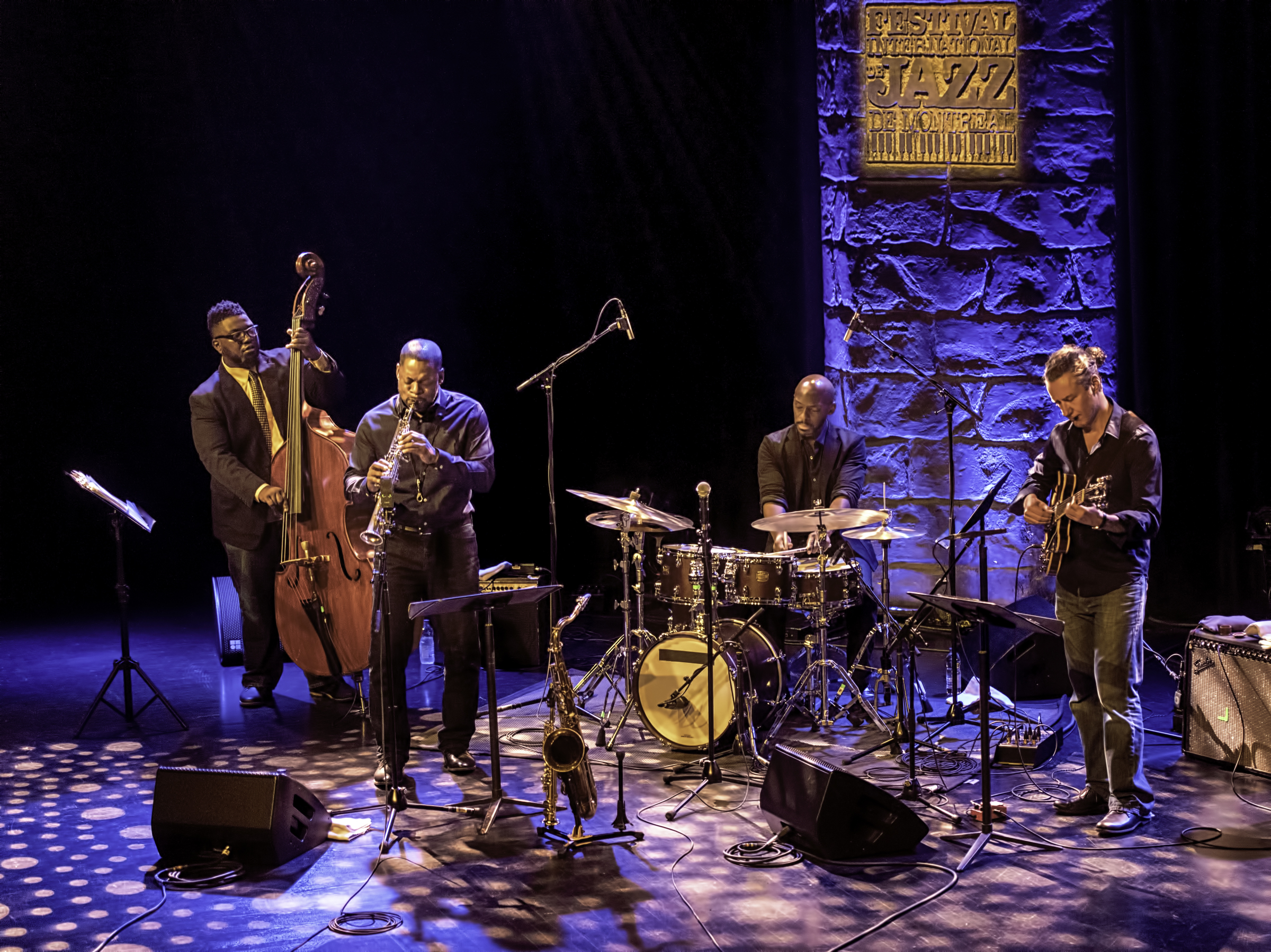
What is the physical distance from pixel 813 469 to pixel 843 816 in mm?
2893

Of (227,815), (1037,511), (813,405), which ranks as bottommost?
(227,815)

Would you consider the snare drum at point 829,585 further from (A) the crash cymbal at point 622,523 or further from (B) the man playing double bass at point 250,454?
(B) the man playing double bass at point 250,454

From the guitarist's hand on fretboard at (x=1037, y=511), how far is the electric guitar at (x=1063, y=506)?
16 millimetres

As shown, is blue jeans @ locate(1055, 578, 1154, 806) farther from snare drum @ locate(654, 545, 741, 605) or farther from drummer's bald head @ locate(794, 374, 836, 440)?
drummer's bald head @ locate(794, 374, 836, 440)

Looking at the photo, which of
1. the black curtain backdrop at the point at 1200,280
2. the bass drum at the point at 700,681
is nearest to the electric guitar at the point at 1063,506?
the bass drum at the point at 700,681

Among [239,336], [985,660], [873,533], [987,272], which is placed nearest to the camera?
[985,660]

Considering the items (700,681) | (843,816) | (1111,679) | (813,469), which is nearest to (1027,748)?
(1111,679)

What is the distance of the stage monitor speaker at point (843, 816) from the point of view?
4.43 meters

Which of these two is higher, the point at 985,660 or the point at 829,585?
the point at 829,585

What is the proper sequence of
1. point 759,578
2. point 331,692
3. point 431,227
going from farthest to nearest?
1. point 431,227
2. point 331,692
3. point 759,578

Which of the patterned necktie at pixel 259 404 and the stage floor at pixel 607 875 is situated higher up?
the patterned necktie at pixel 259 404

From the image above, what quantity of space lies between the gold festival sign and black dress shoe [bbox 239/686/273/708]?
505 cm

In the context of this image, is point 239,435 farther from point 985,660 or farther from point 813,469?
point 985,660

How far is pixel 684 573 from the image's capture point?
6.31 meters
